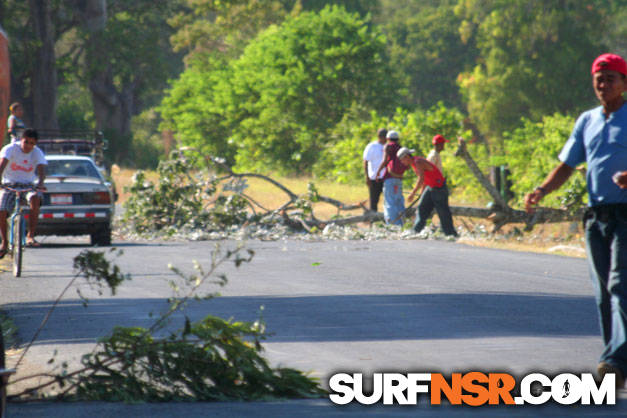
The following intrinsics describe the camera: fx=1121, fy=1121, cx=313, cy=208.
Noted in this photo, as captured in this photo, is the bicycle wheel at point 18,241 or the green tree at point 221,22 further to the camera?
the green tree at point 221,22

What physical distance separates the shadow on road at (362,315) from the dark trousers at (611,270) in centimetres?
221

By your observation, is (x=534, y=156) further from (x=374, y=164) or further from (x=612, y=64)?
(x=612, y=64)

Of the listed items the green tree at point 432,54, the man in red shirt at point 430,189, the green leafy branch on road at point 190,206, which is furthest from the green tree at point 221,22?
the man in red shirt at point 430,189

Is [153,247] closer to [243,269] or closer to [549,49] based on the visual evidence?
[243,269]

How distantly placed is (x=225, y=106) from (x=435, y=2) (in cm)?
4394

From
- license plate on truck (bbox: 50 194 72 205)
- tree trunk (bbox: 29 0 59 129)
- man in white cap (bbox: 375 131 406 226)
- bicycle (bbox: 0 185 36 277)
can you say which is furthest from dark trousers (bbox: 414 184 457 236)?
tree trunk (bbox: 29 0 59 129)

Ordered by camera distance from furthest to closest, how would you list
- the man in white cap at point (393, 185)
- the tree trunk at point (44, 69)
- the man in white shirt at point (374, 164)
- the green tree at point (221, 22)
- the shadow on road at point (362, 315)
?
1. the green tree at point (221, 22)
2. the tree trunk at point (44, 69)
3. the man in white shirt at point (374, 164)
4. the man in white cap at point (393, 185)
5. the shadow on road at point (362, 315)

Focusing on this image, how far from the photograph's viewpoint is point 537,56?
5900 centimetres

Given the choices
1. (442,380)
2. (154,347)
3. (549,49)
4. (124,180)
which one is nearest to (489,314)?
(442,380)

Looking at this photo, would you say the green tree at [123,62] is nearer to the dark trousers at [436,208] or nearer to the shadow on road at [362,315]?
the dark trousers at [436,208]

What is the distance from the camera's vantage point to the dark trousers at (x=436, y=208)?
19391 mm

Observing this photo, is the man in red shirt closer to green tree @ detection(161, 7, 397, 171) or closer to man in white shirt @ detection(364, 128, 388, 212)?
man in white shirt @ detection(364, 128, 388, 212)

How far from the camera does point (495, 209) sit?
2131 centimetres

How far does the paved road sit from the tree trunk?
97.9 ft
